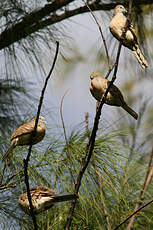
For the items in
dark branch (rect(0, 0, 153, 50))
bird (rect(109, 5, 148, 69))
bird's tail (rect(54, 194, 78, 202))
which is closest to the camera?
bird's tail (rect(54, 194, 78, 202))

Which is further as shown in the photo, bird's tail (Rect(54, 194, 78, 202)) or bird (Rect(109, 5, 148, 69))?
bird (Rect(109, 5, 148, 69))

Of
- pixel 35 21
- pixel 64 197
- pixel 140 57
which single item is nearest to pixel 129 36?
pixel 140 57

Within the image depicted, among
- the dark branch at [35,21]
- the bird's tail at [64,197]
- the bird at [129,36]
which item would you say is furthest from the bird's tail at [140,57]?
the dark branch at [35,21]

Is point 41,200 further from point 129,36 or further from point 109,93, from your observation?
point 129,36

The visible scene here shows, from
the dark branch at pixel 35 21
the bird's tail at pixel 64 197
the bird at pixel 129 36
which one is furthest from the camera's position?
the dark branch at pixel 35 21

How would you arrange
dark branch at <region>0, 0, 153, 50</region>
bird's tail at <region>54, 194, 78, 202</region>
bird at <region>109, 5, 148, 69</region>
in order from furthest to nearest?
1. dark branch at <region>0, 0, 153, 50</region>
2. bird at <region>109, 5, 148, 69</region>
3. bird's tail at <region>54, 194, 78, 202</region>

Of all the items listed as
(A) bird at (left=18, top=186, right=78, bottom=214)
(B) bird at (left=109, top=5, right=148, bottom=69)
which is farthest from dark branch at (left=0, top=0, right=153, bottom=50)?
(A) bird at (left=18, top=186, right=78, bottom=214)

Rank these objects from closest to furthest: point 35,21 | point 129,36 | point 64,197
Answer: point 64,197 → point 129,36 → point 35,21

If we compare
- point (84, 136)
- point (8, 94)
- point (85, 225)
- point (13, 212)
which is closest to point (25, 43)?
point (8, 94)

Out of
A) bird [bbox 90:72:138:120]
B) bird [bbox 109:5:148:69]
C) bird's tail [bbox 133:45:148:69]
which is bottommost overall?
bird [bbox 90:72:138:120]

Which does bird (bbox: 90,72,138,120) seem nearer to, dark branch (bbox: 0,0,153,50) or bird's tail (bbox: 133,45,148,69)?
bird's tail (bbox: 133,45,148,69)

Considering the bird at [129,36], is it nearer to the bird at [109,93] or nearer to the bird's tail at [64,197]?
the bird at [109,93]

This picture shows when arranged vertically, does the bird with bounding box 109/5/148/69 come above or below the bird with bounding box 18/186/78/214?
above

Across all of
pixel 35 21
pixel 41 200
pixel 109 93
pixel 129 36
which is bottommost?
pixel 41 200
